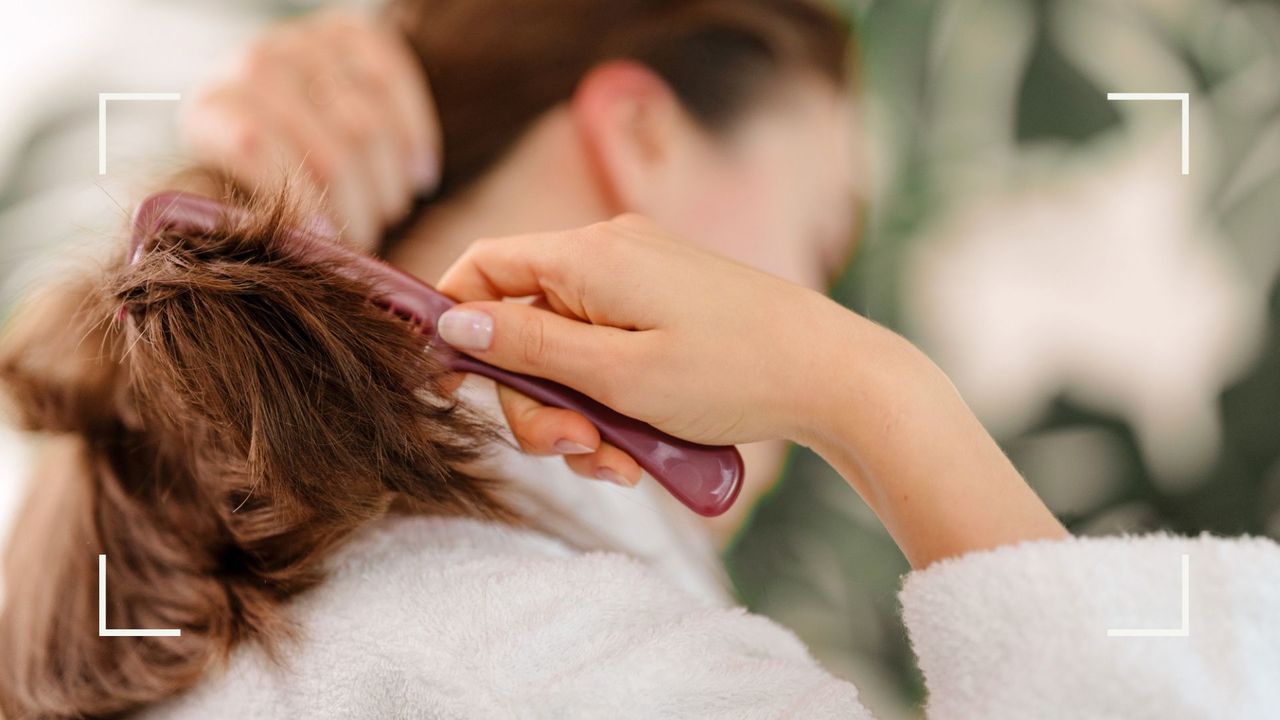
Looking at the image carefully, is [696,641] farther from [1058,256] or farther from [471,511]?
[1058,256]

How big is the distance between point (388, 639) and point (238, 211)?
257 mm

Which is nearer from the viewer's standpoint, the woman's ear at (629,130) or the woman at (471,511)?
the woman at (471,511)

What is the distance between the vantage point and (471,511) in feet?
1.90

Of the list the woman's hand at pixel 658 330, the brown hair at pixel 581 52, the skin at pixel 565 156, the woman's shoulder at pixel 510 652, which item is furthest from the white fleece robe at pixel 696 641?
the brown hair at pixel 581 52

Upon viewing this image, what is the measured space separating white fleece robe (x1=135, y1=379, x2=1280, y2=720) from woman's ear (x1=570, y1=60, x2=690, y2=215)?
41 centimetres

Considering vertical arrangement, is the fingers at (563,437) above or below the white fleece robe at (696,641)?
above

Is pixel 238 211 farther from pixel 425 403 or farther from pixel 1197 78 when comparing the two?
pixel 1197 78

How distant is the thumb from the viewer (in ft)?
1.61
